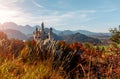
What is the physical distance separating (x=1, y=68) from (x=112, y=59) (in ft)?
16.0

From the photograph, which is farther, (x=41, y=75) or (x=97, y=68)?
(x=97, y=68)

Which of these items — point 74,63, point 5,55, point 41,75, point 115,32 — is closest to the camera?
point 41,75

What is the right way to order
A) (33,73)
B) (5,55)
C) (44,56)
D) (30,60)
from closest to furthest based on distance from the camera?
(33,73)
(5,55)
(30,60)
(44,56)

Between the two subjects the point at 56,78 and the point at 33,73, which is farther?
the point at 56,78

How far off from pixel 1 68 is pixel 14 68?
130 centimetres

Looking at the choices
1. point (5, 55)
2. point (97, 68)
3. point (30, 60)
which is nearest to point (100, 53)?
point (97, 68)

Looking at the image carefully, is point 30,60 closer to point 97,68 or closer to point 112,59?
point 112,59

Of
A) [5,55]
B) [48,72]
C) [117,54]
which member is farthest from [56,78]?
[117,54]

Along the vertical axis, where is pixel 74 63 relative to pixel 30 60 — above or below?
below

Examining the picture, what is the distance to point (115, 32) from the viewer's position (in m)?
34.7

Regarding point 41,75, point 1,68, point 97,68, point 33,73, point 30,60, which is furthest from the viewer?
point 97,68

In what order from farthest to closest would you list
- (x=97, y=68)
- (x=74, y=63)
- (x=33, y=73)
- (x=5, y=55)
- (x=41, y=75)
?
1. (x=74, y=63)
2. (x=97, y=68)
3. (x=5, y=55)
4. (x=41, y=75)
5. (x=33, y=73)

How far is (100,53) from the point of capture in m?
11.9

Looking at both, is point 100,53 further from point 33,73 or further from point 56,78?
point 33,73
